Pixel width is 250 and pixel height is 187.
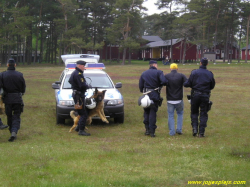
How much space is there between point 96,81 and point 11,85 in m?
3.75

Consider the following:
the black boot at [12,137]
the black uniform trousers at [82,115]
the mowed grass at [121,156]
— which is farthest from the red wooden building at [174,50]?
the black boot at [12,137]

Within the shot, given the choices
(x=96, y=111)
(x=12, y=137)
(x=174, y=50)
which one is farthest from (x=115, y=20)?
(x=12, y=137)

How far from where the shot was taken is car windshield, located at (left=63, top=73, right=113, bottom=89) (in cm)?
Result: 1127

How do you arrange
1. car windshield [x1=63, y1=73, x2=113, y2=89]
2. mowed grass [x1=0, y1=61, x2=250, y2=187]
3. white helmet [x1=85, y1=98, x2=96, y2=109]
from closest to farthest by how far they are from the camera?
1. mowed grass [x1=0, y1=61, x2=250, y2=187]
2. white helmet [x1=85, y1=98, x2=96, y2=109]
3. car windshield [x1=63, y1=73, x2=113, y2=89]

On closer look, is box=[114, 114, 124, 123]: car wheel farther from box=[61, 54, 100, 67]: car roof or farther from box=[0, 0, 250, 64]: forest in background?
box=[0, 0, 250, 64]: forest in background

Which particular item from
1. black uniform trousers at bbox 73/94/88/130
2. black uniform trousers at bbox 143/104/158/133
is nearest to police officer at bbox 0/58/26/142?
black uniform trousers at bbox 73/94/88/130

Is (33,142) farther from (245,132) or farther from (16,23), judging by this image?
(16,23)

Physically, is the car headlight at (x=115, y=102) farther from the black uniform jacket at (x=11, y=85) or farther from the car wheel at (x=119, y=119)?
the black uniform jacket at (x=11, y=85)

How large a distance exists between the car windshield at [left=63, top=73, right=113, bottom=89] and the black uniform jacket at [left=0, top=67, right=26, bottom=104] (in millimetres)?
2939

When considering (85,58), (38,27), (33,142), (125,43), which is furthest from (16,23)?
(33,142)

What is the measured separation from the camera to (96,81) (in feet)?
37.7

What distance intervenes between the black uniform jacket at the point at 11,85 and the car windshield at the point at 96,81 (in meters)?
2.94

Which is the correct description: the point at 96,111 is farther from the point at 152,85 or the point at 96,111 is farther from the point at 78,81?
the point at 152,85

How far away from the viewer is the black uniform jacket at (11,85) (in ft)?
→ 26.6
